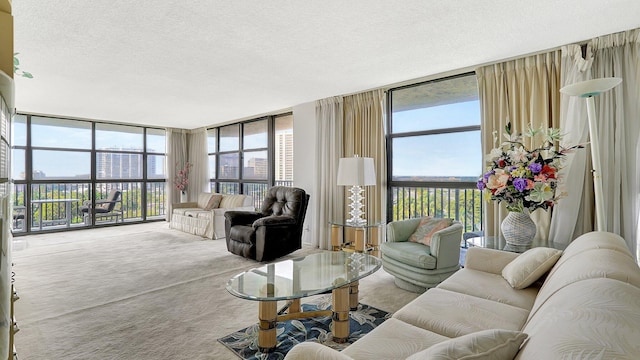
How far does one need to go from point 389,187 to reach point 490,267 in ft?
7.21

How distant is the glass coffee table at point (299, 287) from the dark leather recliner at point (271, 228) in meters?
1.34

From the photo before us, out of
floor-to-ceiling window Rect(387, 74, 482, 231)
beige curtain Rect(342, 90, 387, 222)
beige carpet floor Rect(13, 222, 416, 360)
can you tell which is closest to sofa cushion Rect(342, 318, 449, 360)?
beige carpet floor Rect(13, 222, 416, 360)

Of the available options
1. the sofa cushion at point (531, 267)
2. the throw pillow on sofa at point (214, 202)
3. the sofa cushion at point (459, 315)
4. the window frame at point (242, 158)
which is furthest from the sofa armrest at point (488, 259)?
the throw pillow on sofa at point (214, 202)

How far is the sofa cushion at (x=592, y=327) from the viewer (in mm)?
601

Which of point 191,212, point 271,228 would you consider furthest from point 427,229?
point 191,212

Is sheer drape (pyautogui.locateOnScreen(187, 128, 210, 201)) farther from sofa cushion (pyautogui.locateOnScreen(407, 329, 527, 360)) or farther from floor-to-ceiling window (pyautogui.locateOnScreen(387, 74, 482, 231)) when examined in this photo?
sofa cushion (pyautogui.locateOnScreen(407, 329, 527, 360))

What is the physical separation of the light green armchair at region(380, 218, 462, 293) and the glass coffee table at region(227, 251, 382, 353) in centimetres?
48

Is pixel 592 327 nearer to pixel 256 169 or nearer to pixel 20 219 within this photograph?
pixel 256 169

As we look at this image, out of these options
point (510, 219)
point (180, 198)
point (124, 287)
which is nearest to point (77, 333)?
point (124, 287)

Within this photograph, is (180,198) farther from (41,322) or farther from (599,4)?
(599,4)

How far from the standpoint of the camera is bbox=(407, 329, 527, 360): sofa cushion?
775mm

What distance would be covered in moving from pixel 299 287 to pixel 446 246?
1.51m

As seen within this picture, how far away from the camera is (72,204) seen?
671 cm

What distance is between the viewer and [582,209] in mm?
2830
